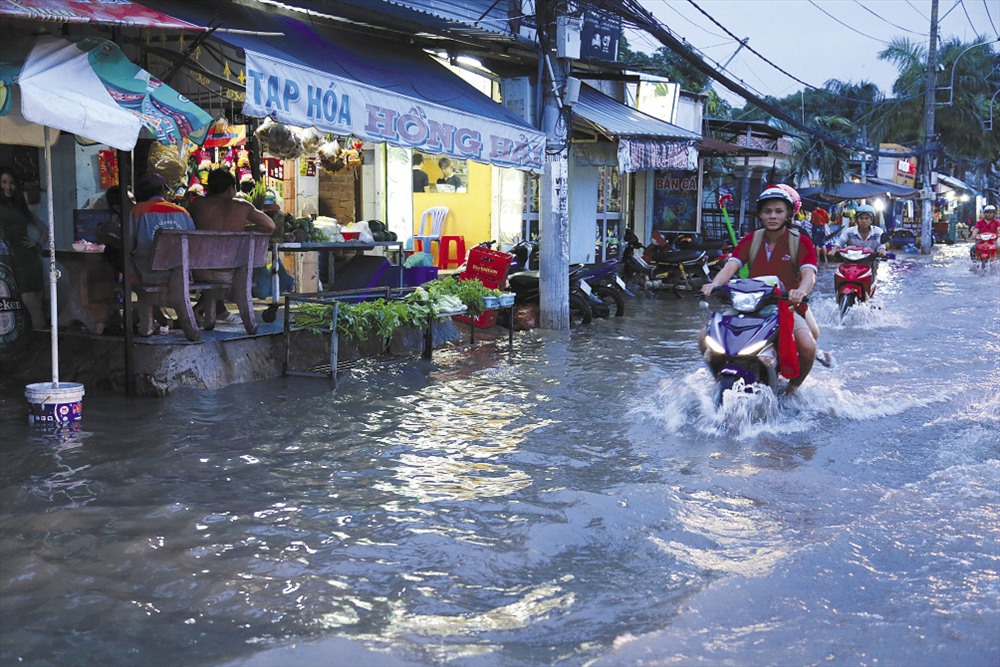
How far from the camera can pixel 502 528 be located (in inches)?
197

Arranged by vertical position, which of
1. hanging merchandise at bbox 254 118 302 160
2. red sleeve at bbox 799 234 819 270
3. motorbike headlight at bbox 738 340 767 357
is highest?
hanging merchandise at bbox 254 118 302 160

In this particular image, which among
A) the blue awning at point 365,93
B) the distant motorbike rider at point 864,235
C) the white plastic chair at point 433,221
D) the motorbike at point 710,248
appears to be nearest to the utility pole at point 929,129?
the motorbike at point 710,248

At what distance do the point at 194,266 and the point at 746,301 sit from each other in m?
4.43

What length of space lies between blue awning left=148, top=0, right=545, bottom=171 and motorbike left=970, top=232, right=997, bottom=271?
19353mm

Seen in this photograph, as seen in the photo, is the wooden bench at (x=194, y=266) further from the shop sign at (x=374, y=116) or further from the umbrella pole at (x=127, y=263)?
the shop sign at (x=374, y=116)

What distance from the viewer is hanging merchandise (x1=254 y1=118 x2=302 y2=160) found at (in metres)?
11.4

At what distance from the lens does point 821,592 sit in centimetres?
421

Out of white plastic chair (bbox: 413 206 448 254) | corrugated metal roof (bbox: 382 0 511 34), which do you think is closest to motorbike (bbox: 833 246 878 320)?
corrugated metal roof (bbox: 382 0 511 34)

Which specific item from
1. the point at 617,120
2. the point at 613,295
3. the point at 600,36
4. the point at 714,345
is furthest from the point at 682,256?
the point at 714,345

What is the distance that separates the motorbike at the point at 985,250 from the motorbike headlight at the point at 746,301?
22.9m

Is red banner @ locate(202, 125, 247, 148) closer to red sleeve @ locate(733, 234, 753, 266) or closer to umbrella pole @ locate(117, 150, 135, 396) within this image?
umbrella pole @ locate(117, 150, 135, 396)

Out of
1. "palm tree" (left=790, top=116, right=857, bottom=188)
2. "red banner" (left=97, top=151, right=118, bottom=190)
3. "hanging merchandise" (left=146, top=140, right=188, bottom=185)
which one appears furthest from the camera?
"palm tree" (left=790, top=116, right=857, bottom=188)

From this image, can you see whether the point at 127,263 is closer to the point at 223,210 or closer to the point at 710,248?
the point at 223,210

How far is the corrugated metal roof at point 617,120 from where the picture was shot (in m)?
14.6
